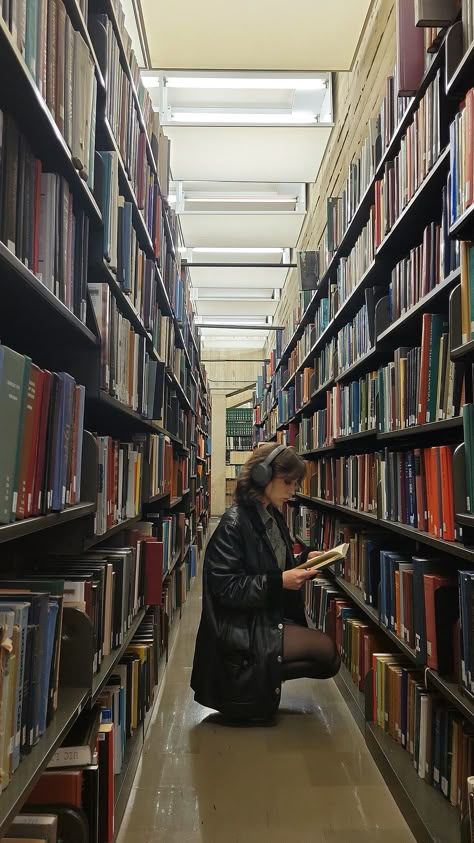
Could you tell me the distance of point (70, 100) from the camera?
4.78 ft

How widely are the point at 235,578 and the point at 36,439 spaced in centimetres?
171

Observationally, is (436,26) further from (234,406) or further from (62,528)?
(234,406)

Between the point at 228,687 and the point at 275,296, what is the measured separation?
7409 millimetres

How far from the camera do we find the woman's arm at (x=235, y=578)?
2.75m

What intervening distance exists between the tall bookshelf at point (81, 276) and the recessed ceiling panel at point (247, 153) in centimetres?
213

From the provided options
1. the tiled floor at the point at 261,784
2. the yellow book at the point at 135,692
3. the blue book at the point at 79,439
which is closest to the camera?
the blue book at the point at 79,439

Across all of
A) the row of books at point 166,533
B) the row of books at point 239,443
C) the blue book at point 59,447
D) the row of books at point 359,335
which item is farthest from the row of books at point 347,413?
the row of books at point 239,443

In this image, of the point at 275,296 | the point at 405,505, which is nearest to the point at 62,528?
Answer: the point at 405,505

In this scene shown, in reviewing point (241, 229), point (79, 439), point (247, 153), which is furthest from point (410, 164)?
point (241, 229)

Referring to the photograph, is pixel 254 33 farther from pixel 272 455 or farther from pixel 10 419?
pixel 10 419

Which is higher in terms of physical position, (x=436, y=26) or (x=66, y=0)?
(x=436, y=26)

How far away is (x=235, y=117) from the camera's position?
485 cm

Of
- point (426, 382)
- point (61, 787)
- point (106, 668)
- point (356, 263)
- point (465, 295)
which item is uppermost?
point (356, 263)

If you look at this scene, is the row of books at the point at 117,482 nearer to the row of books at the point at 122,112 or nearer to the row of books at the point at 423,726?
the row of books at the point at 122,112
